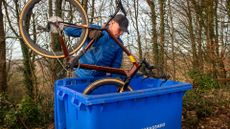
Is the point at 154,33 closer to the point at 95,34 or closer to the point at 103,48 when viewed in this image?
the point at 103,48

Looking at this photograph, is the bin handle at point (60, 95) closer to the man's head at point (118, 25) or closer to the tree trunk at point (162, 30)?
the man's head at point (118, 25)

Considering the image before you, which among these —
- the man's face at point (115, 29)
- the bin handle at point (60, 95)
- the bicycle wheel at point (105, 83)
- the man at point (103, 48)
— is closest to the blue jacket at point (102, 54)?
the man at point (103, 48)

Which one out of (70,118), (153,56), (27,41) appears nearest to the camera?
(70,118)

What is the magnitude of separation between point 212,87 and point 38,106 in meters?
4.66

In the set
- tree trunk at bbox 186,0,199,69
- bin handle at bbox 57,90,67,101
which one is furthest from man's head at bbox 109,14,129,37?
Result: tree trunk at bbox 186,0,199,69

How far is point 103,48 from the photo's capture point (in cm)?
389

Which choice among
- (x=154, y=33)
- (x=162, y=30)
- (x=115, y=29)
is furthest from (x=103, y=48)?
(x=162, y=30)

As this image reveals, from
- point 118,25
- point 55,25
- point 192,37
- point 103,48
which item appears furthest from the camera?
point 192,37

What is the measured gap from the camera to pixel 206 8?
1022cm

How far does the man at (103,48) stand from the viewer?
3.56 meters

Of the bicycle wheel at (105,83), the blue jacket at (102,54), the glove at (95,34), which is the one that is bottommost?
the bicycle wheel at (105,83)

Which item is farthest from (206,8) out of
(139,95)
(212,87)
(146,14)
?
(139,95)

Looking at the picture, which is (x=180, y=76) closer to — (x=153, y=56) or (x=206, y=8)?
(x=153, y=56)

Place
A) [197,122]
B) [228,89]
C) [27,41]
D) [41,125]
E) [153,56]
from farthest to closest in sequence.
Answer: [153,56] → [228,89] → [41,125] → [197,122] → [27,41]
